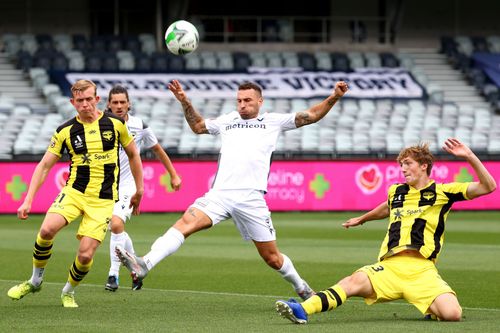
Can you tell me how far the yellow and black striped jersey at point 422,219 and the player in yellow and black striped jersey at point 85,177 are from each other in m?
2.40

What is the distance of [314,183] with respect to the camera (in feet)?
86.5

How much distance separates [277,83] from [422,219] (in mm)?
26220

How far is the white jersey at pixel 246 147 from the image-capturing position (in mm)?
10477

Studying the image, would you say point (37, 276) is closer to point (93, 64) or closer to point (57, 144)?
point (57, 144)

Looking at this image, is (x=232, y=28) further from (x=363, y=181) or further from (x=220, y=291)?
(x=220, y=291)

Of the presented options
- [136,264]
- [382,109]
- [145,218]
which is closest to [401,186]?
[136,264]

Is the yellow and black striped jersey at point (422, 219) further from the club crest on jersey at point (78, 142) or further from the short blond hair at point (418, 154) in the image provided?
the club crest on jersey at point (78, 142)

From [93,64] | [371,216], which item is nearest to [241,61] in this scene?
[93,64]

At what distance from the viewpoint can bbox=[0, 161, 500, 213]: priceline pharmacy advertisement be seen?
25422 millimetres

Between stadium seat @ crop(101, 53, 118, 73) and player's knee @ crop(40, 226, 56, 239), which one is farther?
stadium seat @ crop(101, 53, 118, 73)

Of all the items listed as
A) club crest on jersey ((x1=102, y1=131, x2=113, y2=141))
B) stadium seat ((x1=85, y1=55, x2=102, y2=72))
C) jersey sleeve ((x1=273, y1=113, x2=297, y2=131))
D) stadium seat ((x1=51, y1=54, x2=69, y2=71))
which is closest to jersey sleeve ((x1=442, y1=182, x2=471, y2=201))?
jersey sleeve ((x1=273, y1=113, x2=297, y2=131))

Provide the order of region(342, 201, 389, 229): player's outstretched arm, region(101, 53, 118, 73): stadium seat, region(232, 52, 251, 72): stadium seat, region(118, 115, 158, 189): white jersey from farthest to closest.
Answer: region(232, 52, 251, 72): stadium seat < region(101, 53, 118, 73): stadium seat < region(118, 115, 158, 189): white jersey < region(342, 201, 389, 229): player's outstretched arm

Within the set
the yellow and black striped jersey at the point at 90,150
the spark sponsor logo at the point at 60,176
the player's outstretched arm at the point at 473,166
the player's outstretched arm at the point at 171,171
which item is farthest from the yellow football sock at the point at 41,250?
the spark sponsor logo at the point at 60,176

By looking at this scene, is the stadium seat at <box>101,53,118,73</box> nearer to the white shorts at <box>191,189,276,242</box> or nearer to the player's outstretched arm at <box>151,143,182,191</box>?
the player's outstretched arm at <box>151,143,182,191</box>
